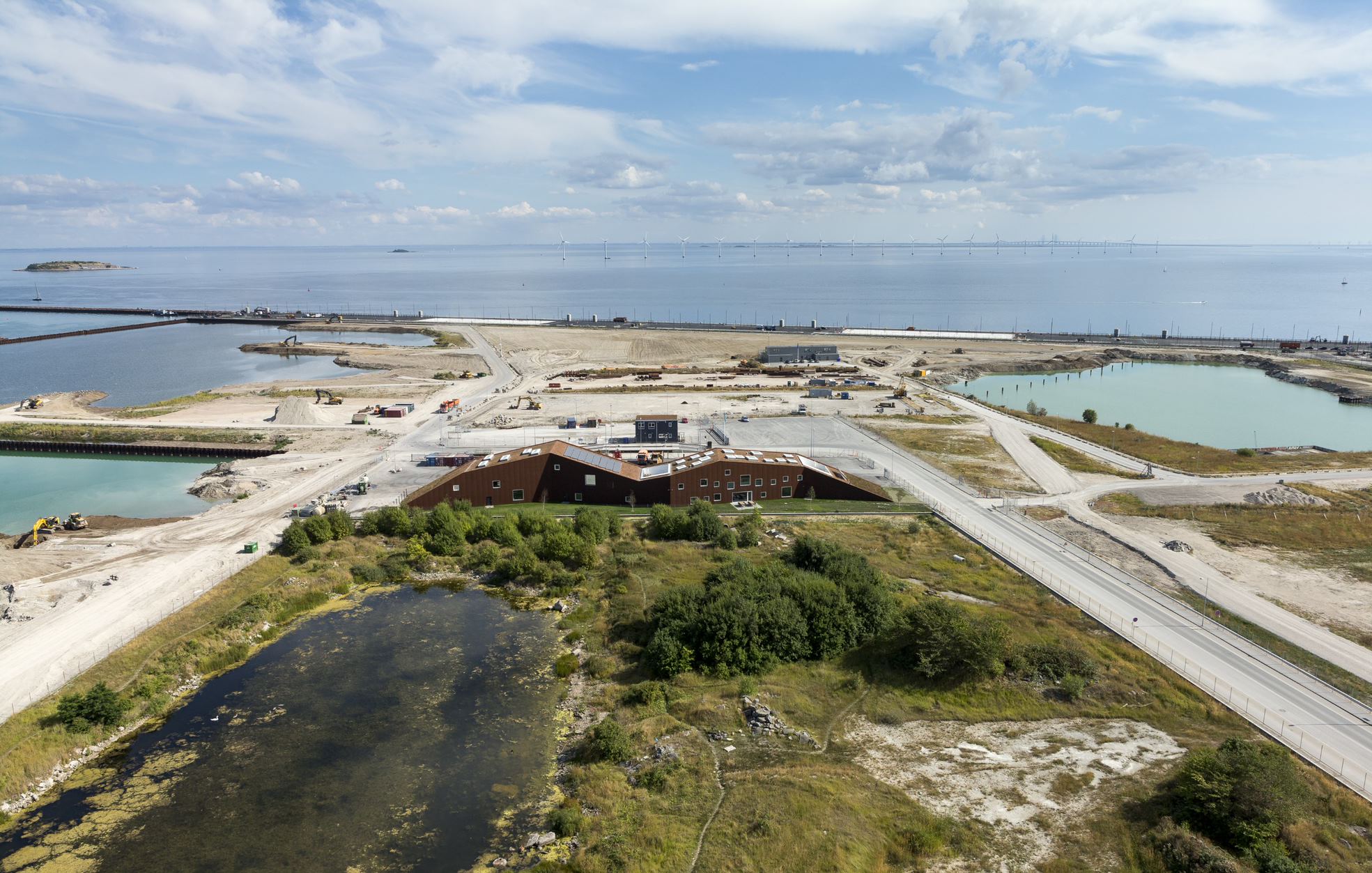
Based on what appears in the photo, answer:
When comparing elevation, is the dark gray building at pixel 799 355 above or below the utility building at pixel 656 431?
above

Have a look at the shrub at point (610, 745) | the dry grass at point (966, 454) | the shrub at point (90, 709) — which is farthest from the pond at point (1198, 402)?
the shrub at point (90, 709)

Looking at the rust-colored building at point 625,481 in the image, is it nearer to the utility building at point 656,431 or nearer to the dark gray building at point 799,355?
the utility building at point 656,431

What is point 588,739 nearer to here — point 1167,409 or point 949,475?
point 949,475

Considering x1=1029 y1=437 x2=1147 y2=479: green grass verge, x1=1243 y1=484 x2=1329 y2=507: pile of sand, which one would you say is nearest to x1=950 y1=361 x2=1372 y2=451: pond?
x1=1029 y1=437 x2=1147 y2=479: green grass verge

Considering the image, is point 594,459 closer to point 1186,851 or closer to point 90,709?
point 90,709

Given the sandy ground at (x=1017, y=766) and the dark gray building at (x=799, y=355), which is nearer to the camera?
the sandy ground at (x=1017, y=766)

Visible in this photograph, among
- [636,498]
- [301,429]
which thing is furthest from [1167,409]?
[301,429]
